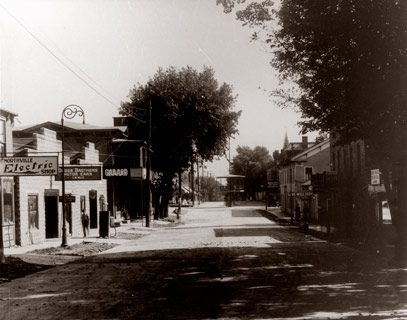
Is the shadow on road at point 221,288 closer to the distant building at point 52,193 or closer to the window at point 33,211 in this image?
the distant building at point 52,193

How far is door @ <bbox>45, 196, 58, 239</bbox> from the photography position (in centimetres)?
3148

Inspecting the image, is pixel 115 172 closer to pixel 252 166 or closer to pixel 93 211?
pixel 93 211

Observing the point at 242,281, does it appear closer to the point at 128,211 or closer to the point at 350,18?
the point at 350,18

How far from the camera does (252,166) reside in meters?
140

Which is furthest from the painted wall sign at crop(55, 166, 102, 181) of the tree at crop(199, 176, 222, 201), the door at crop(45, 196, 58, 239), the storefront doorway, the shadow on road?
the tree at crop(199, 176, 222, 201)

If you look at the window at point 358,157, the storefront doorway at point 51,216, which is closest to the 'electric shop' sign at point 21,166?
the storefront doorway at point 51,216

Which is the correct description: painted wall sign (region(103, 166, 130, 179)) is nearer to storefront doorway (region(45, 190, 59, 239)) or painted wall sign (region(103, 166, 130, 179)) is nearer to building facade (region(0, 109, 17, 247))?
storefront doorway (region(45, 190, 59, 239))

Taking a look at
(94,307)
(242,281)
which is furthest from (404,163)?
(94,307)

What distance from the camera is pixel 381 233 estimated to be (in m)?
27.2

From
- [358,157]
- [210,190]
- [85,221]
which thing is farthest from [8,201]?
[210,190]

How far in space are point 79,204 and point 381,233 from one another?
18.8m

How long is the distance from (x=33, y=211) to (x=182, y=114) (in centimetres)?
2634

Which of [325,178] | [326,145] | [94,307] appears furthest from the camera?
[326,145]

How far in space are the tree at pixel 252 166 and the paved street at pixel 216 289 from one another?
114831 millimetres
